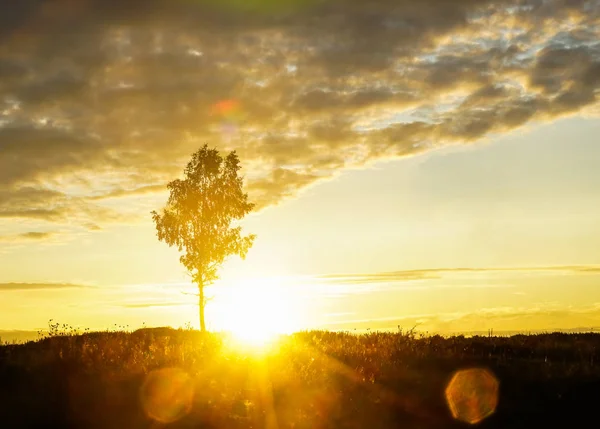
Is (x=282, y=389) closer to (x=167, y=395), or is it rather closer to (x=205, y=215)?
(x=167, y=395)

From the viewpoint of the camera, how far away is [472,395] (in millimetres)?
14367

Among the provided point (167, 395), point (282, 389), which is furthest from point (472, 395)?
point (167, 395)

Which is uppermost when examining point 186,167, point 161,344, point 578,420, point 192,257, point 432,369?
point 186,167

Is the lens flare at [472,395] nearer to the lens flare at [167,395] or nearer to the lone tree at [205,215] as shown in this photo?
the lens flare at [167,395]

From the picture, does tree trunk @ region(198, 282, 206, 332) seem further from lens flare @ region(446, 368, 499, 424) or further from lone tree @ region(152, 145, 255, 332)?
lens flare @ region(446, 368, 499, 424)

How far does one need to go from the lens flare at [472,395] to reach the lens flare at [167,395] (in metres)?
5.85

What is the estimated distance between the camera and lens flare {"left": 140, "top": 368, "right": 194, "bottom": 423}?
12469 millimetres

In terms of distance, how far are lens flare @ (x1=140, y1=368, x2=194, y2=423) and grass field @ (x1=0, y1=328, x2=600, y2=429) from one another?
3 cm

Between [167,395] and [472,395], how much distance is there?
6.97 metres

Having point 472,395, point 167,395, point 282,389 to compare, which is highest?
point 167,395

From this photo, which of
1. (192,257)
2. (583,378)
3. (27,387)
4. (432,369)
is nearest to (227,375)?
(27,387)

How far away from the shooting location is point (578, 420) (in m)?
13.1

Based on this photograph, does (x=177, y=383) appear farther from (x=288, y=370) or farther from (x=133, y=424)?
(x=288, y=370)

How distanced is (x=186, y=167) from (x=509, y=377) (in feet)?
105
